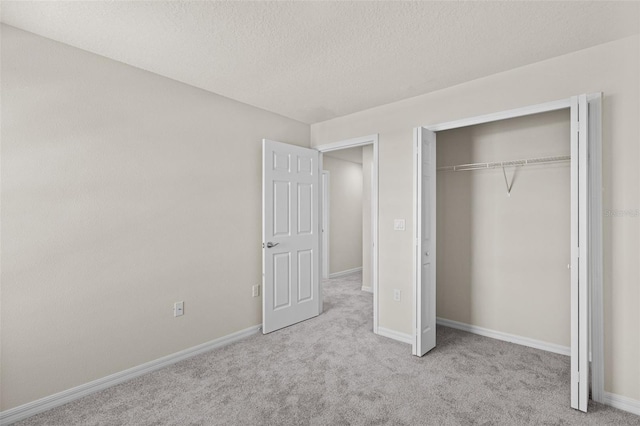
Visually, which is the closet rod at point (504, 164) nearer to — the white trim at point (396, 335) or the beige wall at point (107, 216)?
the white trim at point (396, 335)

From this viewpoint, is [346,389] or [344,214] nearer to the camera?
[346,389]

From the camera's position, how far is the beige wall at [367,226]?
17.6ft

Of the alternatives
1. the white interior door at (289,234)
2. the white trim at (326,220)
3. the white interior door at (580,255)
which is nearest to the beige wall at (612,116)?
the white interior door at (580,255)

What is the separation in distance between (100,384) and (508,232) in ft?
12.7

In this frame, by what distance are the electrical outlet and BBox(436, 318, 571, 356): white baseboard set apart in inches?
112

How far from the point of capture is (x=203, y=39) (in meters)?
2.18

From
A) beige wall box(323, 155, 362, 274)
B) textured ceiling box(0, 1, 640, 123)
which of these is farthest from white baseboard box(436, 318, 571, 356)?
beige wall box(323, 155, 362, 274)

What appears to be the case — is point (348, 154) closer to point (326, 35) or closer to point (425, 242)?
point (425, 242)

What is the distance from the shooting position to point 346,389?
236 centimetres

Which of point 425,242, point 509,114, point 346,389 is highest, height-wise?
point 509,114

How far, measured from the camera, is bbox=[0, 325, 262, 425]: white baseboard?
204 centimetres

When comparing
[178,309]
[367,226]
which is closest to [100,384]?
[178,309]

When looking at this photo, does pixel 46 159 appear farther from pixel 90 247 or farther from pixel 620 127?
pixel 620 127

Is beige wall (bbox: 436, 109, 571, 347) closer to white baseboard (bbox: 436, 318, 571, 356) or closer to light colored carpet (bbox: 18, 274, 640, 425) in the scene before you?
white baseboard (bbox: 436, 318, 571, 356)
